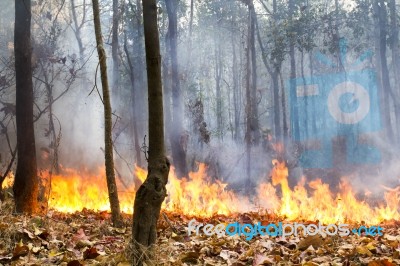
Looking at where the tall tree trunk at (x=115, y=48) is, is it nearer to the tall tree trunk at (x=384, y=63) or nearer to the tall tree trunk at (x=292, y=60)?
the tall tree trunk at (x=292, y=60)

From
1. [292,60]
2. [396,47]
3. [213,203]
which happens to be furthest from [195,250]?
[396,47]

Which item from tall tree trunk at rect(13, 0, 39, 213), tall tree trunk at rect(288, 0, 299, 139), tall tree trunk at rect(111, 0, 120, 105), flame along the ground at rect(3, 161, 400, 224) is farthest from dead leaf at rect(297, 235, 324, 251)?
tall tree trunk at rect(288, 0, 299, 139)

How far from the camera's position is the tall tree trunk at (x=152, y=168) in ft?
13.0

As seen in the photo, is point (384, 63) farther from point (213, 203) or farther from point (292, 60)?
point (213, 203)

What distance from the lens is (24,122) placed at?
941cm

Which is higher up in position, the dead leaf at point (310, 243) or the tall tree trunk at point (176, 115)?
the tall tree trunk at point (176, 115)

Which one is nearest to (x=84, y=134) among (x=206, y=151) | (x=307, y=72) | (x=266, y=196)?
(x=206, y=151)

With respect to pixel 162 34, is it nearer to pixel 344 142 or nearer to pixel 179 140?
pixel 179 140

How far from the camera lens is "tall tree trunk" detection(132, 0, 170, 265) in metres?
3.97

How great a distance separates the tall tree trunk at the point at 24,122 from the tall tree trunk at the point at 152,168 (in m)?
5.76

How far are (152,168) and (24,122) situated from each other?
20.8ft

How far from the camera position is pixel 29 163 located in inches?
362

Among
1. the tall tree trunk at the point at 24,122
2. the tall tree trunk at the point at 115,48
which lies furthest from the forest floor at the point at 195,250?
the tall tree trunk at the point at 115,48

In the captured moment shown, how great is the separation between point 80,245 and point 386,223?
640 cm
